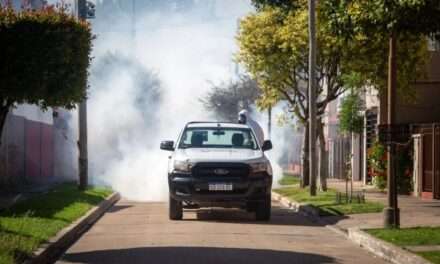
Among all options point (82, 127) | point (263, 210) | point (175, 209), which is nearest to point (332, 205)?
point (263, 210)

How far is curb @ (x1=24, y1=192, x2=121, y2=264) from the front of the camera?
45.5ft

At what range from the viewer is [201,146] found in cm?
2231

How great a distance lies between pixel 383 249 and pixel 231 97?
170ft

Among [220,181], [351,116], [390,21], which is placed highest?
[390,21]

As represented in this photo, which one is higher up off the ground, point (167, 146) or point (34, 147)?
point (167, 146)

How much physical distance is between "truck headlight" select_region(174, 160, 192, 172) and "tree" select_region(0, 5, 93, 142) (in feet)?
16.8

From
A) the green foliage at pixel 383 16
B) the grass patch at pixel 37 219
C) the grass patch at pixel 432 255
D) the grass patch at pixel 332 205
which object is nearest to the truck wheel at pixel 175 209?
the grass patch at pixel 37 219

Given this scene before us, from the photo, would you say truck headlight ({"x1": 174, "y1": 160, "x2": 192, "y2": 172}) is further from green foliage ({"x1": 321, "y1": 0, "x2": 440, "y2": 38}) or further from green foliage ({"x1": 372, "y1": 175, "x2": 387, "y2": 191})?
green foliage ({"x1": 372, "y1": 175, "x2": 387, "y2": 191})

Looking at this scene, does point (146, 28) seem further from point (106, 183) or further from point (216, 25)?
point (106, 183)

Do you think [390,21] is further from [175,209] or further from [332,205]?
[332,205]

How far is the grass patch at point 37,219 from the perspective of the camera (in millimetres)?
13180

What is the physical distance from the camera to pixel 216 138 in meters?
23.1

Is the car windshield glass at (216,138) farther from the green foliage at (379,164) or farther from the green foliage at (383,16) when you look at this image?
the green foliage at (379,164)

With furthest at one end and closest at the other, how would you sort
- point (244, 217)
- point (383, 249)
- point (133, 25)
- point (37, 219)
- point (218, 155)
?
1. point (133, 25)
2. point (244, 217)
3. point (218, 155)
4. point (37, 219)
5. point (383, 249)
